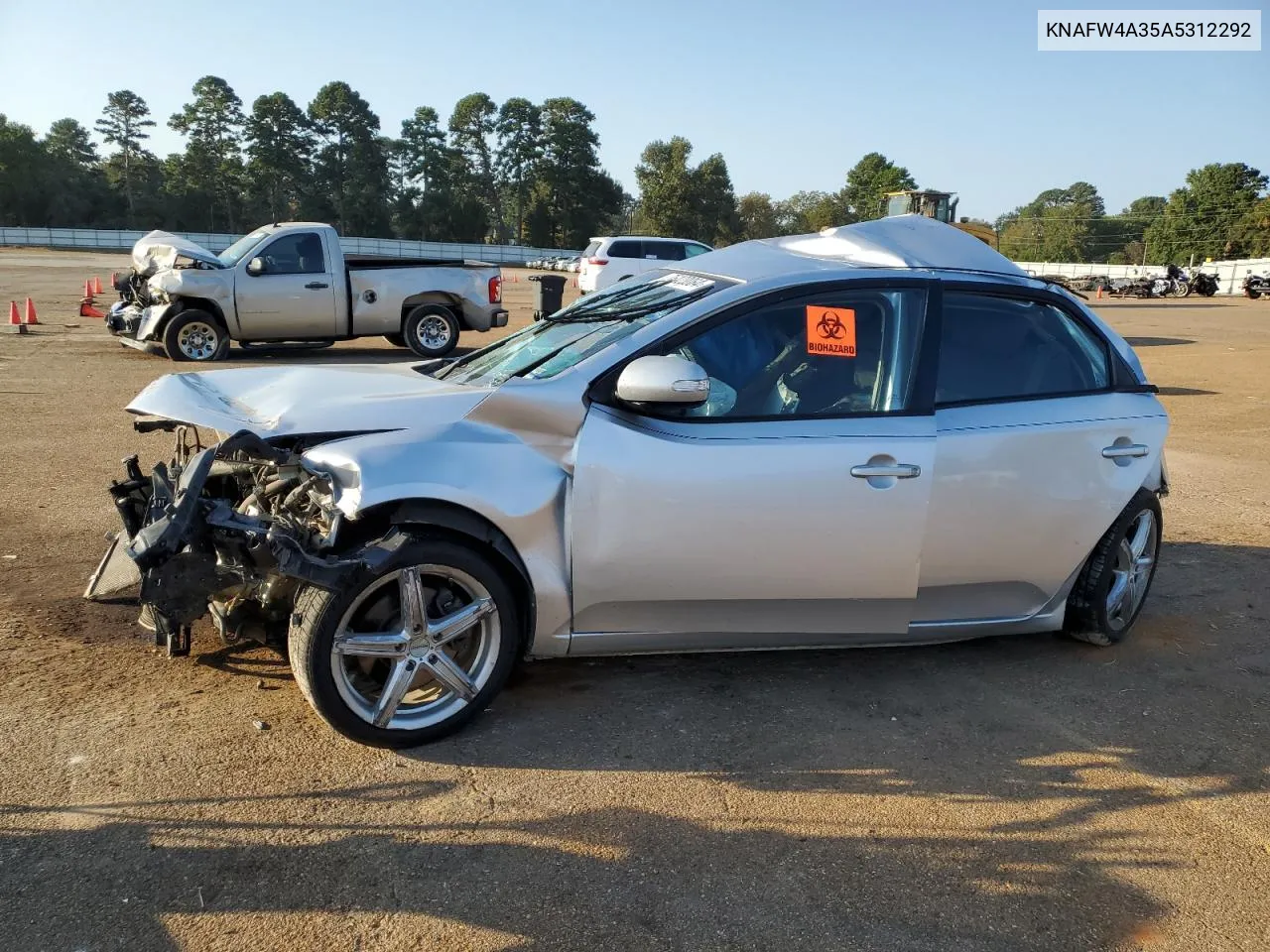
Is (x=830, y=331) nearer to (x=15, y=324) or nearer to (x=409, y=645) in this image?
(x=409, y=645)

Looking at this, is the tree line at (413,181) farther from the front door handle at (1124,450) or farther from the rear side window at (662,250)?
the front door handle at (1124,450)

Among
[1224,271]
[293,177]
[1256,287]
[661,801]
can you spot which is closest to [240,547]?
[661,801]

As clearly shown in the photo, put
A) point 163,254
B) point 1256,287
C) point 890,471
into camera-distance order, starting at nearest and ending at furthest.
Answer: point 890,471 → point 163,254 → point 1256,287

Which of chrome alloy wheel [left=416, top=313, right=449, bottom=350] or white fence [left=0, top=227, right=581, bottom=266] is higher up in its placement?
white fence [left=0, top=227, right=581, bottom=266]

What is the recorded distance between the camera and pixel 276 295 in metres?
13.5

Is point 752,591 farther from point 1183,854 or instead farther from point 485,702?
point 1183,854

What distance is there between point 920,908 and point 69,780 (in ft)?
8.56

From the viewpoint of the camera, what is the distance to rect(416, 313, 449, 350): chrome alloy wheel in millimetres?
14750

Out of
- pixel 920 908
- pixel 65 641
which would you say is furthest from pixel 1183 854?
pixel 65 641

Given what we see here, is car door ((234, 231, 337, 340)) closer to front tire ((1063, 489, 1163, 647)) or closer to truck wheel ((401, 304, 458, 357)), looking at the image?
truck wheel ((401, 304, 458, 357))

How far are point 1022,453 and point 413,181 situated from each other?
291ft


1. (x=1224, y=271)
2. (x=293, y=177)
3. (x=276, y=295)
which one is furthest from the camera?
(x=293, y=177)

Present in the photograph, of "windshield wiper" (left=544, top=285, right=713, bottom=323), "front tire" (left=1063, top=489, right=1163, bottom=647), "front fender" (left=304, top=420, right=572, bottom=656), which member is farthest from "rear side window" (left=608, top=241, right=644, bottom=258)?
"front fender" (left=304, top=420, right=572, bottom=656)

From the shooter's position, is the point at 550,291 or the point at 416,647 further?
the point at 550,291
